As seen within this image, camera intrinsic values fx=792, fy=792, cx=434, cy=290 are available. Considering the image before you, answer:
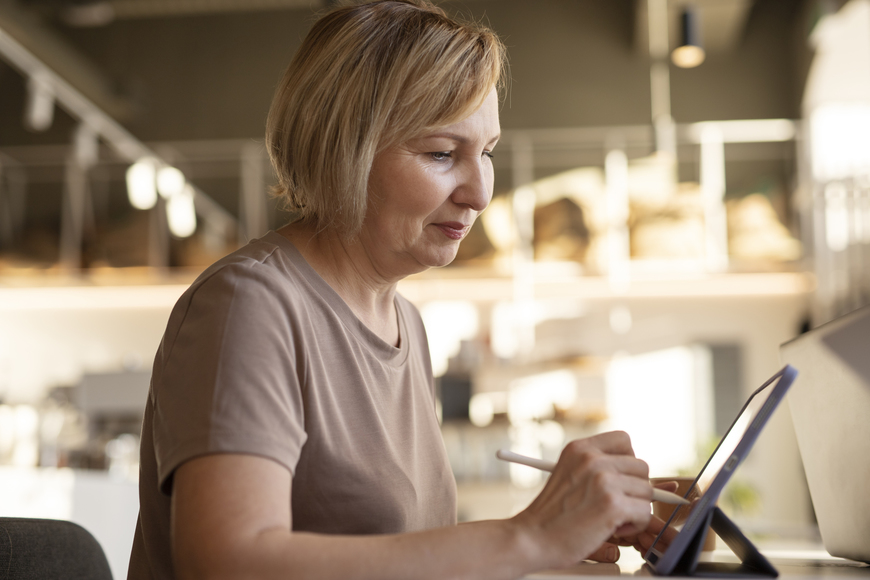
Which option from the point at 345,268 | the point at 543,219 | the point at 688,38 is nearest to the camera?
the point at 345,268

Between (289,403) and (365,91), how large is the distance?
0.42m

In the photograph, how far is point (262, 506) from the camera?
0.74 metres

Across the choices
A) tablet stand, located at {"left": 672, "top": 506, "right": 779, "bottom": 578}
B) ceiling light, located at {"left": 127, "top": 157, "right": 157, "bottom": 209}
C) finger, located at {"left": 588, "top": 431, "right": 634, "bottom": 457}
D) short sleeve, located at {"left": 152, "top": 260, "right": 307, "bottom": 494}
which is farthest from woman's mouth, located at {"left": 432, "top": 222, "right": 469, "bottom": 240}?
ceiling light, located at {"left": 127, "top": 157, "right": 157, "bottom": 209}

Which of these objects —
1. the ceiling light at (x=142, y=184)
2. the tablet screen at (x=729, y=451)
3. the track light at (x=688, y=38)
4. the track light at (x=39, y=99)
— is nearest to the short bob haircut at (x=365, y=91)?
the tablet screen at (x=729, y=451)

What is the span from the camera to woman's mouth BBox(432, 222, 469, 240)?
108cm

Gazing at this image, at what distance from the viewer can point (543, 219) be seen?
18.0 feet

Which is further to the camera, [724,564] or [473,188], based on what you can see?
[473,188]

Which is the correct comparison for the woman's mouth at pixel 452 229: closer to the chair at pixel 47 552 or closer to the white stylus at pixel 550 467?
the white stylus at pixel 550 467

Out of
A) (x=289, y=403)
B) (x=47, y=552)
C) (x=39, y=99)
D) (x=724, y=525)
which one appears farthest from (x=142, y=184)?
(x=724, y=525)

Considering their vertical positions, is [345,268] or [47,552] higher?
[345,268]

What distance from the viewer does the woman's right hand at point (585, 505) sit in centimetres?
74

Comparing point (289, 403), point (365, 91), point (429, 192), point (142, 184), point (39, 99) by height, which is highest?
point (39, 99)

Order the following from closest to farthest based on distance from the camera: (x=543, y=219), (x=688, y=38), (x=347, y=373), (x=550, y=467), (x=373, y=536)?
(x=373, y=536), (x=550, y=467), (x=347, y=373), (x=688, y=38), (x=543, y=219)

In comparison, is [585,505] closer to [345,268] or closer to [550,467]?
[550,467]
